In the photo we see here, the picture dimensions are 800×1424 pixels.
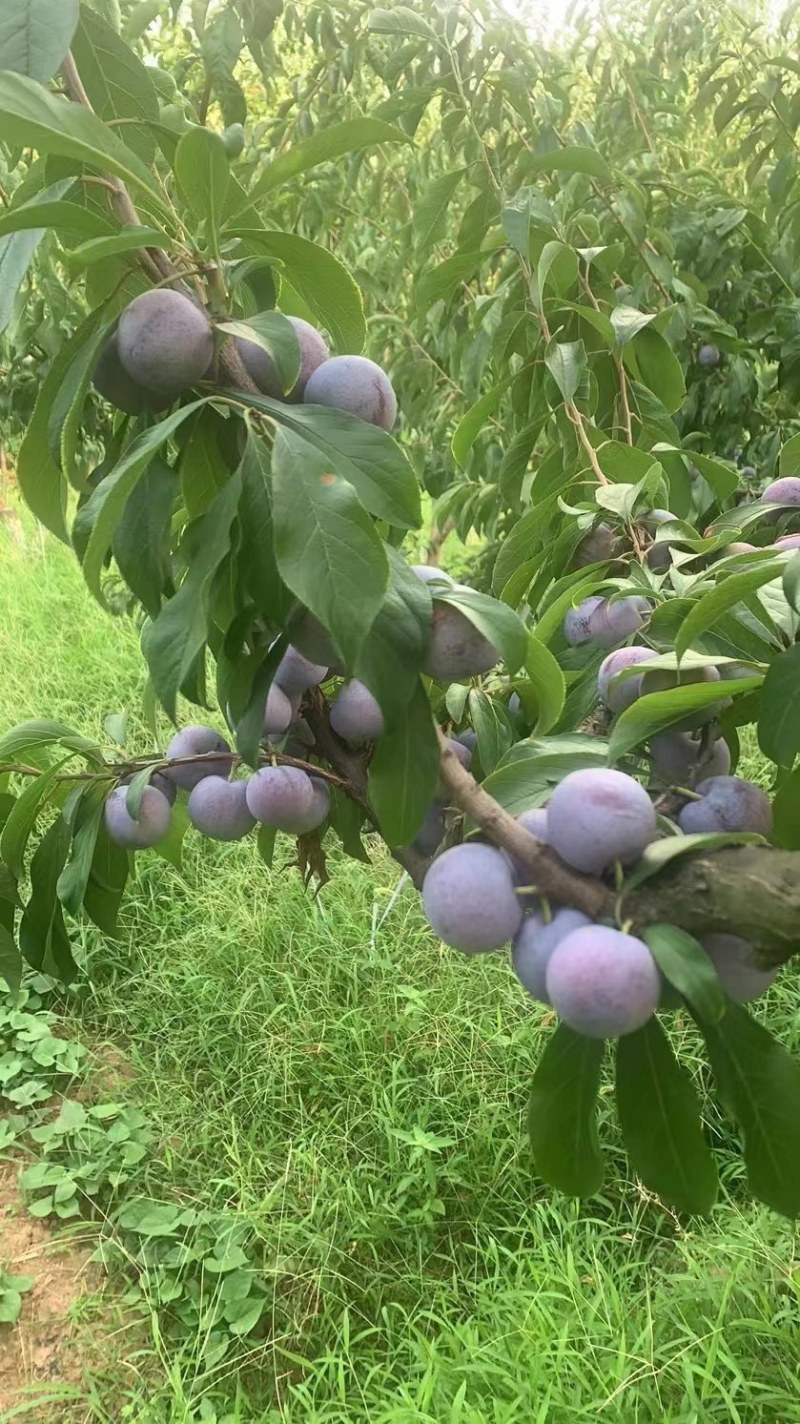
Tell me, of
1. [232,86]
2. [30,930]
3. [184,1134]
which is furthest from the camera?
[184,1134]

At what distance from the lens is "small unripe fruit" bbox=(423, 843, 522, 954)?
0.50m

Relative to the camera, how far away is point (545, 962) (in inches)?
19.9

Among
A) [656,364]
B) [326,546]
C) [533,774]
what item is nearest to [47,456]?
[326,546]

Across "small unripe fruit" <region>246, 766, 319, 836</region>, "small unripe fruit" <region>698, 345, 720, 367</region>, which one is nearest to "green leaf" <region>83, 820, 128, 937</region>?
"small unripe fruit" <region>246, 766, 319, 836</region>

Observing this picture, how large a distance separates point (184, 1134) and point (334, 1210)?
0.49 metres

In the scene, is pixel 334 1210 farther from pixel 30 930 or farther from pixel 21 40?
pixel 21 40

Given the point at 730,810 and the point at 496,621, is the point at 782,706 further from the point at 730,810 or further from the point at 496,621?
the point at 496,621

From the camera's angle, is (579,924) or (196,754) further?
(196,754)

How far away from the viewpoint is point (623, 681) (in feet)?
2.22

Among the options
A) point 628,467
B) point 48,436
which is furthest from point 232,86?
point 48,436

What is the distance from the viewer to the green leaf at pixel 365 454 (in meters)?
0.58

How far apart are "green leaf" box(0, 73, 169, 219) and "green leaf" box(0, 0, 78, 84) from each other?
1.3 inches

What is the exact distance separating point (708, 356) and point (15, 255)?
69.0 inches

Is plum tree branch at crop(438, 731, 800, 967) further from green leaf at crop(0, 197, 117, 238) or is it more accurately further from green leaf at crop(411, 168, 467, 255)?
green leaf at crop(411, 168, 467, 255)
